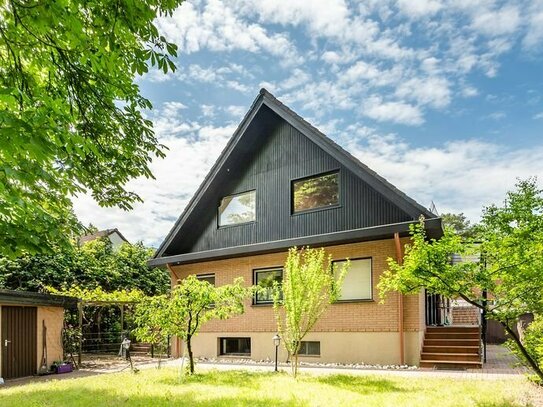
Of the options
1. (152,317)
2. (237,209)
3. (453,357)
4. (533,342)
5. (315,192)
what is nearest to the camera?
(533,342)

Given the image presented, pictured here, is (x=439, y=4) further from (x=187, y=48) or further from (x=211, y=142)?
(x=211, y=142)

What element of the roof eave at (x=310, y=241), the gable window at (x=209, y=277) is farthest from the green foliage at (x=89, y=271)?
the gable window at (x=209, y=277)

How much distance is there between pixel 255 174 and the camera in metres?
15.8

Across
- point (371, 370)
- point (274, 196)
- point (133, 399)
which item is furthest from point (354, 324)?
point (133, 399)

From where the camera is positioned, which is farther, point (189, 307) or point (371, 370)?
point (371, 370)

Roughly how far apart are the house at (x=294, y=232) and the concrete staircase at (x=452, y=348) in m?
0.44

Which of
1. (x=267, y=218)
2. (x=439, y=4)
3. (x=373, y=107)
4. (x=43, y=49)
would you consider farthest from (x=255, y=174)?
(x=43, y=49)

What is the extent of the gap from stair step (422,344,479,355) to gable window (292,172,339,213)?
4.66m

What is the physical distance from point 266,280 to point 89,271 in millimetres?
10399

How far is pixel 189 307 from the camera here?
433 inches

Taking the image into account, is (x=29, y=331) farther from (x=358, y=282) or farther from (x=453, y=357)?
(x=453, y=357)

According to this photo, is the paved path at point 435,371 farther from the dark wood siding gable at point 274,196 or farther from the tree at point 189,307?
the dark wood siding gable at point 274,196

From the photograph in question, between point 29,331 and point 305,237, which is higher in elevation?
point 305,237

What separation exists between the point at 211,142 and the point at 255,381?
936cm
